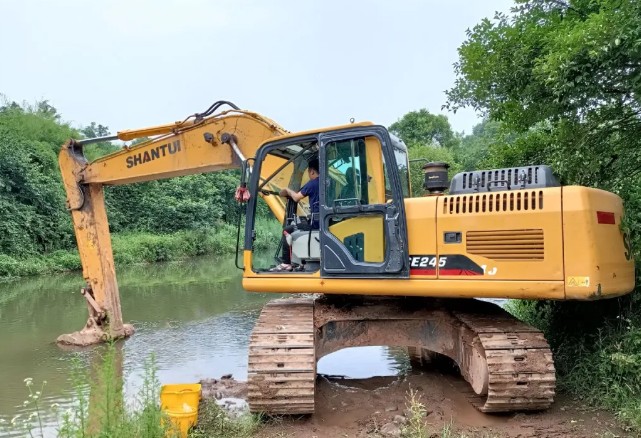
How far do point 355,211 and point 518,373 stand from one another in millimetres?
1915

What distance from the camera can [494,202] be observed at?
16.2ft

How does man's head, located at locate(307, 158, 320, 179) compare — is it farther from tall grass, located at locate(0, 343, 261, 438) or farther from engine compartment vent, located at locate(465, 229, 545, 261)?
tall grass, located at locate(0, 343, 261, 438)

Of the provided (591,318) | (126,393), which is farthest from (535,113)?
(126,393)

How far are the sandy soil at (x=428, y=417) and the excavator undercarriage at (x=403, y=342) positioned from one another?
0.13m

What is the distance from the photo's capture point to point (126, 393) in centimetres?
607

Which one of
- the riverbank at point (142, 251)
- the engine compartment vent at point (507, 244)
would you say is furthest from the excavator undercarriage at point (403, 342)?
the riverbank at point (142, 251)

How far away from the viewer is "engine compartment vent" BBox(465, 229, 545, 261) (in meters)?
4.72

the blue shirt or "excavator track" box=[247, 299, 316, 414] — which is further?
the blue shirt

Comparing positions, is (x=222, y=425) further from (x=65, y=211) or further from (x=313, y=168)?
(x=65, y=211)

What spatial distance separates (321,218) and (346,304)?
38.6 inches

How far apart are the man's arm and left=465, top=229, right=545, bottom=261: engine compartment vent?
5.40 feet

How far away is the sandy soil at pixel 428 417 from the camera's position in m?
4.57

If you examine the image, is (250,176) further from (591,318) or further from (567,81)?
(591,318)

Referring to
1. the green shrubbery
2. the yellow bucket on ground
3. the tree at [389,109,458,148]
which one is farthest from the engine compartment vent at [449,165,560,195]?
the tree at [389,109,458,148]
